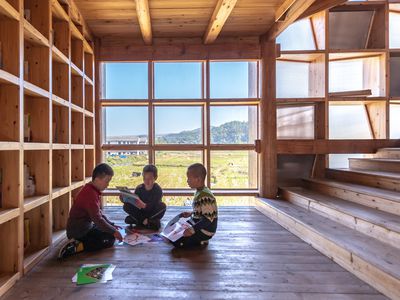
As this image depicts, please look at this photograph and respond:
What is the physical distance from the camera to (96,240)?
2045 mm

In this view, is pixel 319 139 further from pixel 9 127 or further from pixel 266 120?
pixel 9 127

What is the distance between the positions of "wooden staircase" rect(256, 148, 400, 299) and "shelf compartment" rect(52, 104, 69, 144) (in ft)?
8.05

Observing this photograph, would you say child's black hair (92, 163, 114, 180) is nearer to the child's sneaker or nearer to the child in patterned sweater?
the child's sneaker

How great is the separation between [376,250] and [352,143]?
2.26 meters

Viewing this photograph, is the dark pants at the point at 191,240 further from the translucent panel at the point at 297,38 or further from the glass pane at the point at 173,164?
the translucent panel at the point at 297,38

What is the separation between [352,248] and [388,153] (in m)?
2.24

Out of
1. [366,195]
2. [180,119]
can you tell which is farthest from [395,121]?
[180,119]

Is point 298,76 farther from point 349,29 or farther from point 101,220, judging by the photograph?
point 101,220

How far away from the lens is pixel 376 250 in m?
1.66

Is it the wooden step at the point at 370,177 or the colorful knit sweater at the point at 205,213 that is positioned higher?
the wooden step at the point at 370,177

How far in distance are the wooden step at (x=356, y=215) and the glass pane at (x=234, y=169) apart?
33.7 inches

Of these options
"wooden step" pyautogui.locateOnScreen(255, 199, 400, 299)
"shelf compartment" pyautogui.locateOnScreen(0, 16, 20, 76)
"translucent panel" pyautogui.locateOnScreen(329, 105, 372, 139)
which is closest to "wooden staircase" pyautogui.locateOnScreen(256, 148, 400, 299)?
"wooden step" pyautogui.locateOnScreen(255, 199, 400, 299)

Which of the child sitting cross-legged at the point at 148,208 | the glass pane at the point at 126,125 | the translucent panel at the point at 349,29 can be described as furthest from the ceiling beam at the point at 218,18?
the child sitting cross-legged at the point at 148,208

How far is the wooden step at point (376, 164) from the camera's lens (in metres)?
2.82
